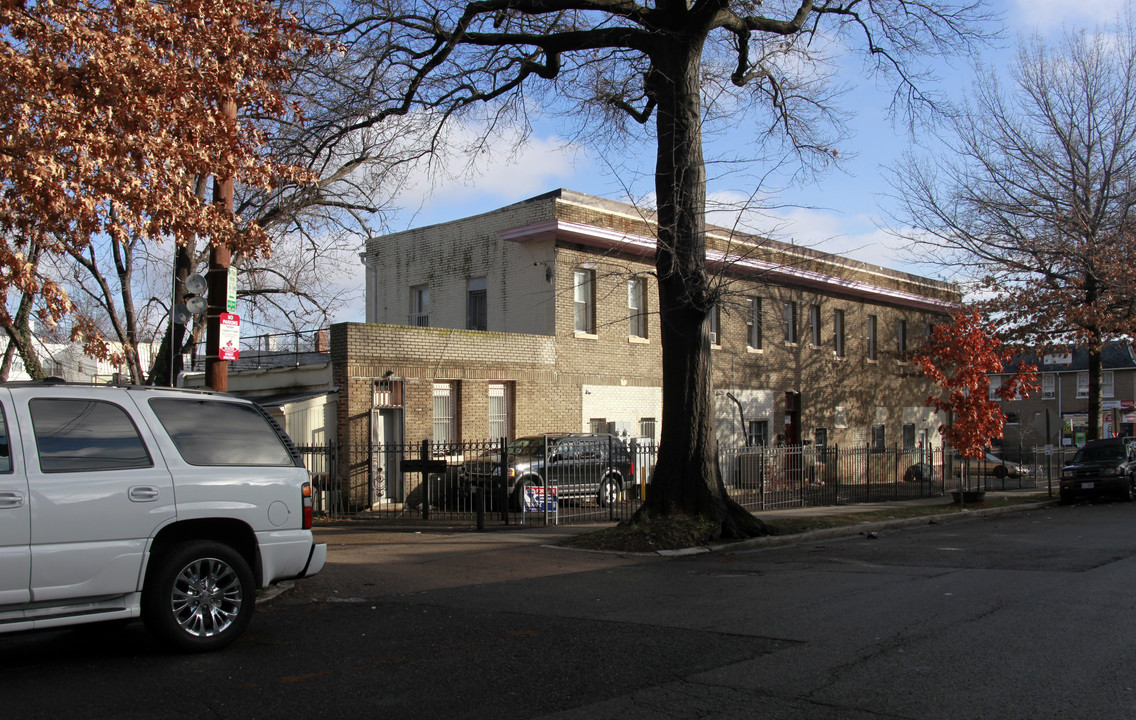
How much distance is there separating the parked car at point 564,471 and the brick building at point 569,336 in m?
2.77

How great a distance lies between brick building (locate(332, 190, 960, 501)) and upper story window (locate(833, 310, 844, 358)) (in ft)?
0.18

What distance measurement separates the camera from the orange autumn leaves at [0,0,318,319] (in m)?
8.82

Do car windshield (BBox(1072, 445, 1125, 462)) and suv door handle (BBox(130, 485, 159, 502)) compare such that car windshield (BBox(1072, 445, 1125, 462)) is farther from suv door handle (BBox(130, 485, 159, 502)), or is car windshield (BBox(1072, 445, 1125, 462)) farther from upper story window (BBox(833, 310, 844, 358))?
suv door handle (BBox(130, 485, 159, 502))

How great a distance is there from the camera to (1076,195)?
2739cm

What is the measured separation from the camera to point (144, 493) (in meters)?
6.62


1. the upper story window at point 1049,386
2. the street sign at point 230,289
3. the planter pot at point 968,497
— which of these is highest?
the street sign at point 230,289

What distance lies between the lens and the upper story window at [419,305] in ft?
87.1

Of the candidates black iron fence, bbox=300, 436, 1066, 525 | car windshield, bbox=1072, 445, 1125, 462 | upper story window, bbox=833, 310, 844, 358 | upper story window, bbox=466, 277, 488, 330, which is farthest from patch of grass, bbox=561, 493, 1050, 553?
upper story window, bbox=833, 310, 844, 358

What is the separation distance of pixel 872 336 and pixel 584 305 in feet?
48.5

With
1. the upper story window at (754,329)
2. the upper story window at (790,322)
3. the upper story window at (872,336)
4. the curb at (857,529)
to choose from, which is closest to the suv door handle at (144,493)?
the curb at (857,529)

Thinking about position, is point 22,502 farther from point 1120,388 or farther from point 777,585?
point 1120,388

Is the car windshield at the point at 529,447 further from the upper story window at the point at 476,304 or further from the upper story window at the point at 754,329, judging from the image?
the upper story window at the point at 754,329

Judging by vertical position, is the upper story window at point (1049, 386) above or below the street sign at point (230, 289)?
below

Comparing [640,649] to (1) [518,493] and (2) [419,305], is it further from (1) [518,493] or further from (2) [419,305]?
(2) [419,305]
